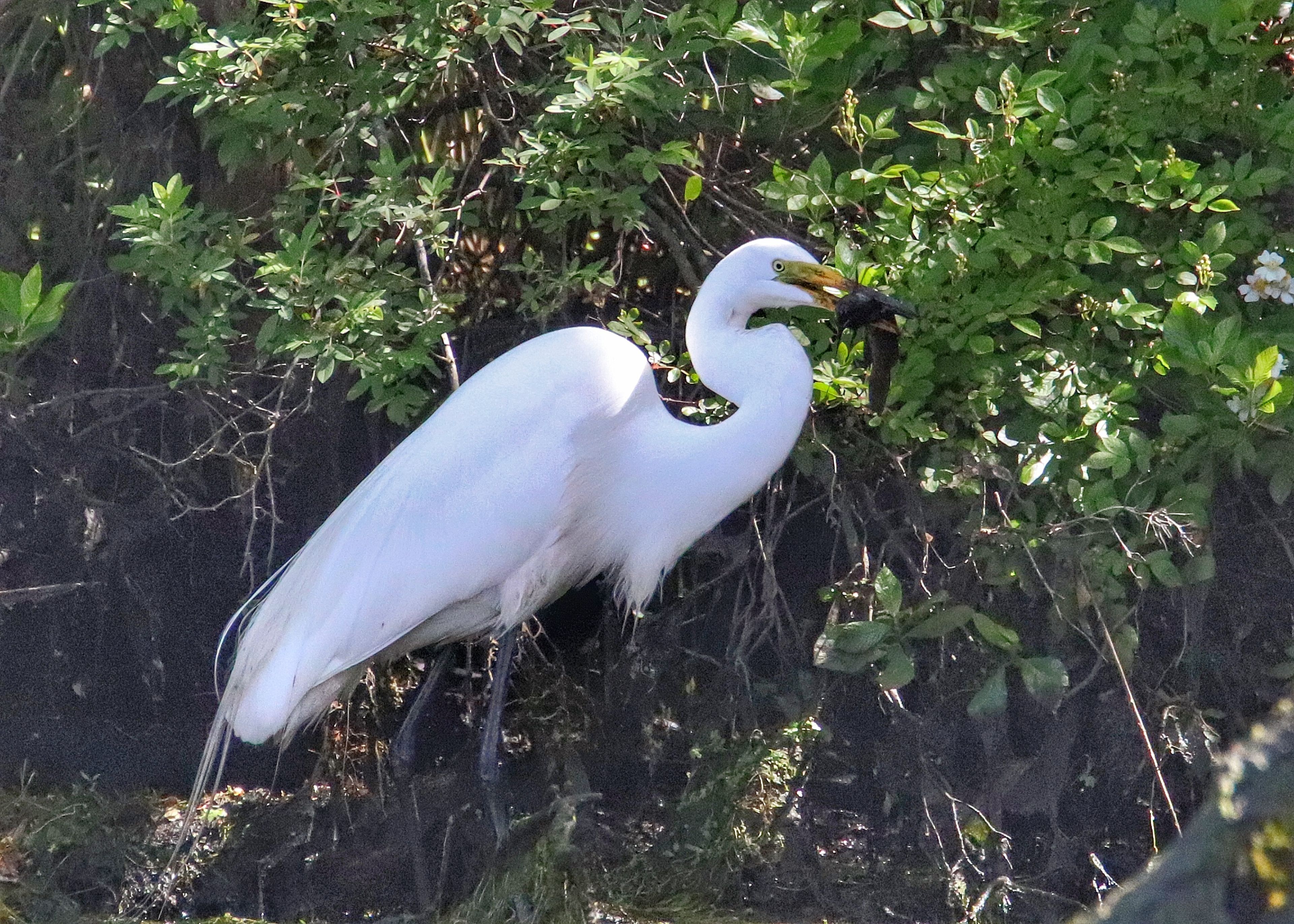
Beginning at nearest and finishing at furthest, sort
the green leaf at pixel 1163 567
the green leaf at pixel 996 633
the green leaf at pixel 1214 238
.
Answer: the green leaf at pixel 1214 238
the green leaf at pixel 1163 567
the green leaf at pixel 996 633

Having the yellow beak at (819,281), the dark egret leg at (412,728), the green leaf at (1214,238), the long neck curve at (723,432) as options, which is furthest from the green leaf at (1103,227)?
the dark egret leg at (412,728)

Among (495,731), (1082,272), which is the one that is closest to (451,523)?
(495,731)

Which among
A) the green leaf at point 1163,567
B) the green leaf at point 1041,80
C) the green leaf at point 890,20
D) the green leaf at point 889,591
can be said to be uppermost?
the green leaf at point 890,20

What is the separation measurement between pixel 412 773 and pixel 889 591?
3.75 feet

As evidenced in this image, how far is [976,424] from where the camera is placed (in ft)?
7.69

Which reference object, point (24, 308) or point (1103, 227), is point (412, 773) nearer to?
point (24, 308)

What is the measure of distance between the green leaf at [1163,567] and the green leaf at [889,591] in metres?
0.43

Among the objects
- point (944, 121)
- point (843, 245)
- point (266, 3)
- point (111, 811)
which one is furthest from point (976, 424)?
point (111, 811)

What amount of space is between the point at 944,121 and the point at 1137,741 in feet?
4.02

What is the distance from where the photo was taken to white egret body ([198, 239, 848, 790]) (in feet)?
7.54

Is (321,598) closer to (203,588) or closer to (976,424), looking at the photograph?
(203,588)

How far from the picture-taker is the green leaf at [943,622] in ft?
7.82

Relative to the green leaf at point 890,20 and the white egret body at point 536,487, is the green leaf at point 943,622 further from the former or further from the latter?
the green leaf at point 890,20

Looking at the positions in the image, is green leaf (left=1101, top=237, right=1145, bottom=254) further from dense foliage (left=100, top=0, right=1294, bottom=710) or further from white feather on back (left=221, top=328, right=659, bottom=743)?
white feather on back (left=221, top=328, right=659, bottom=743)
